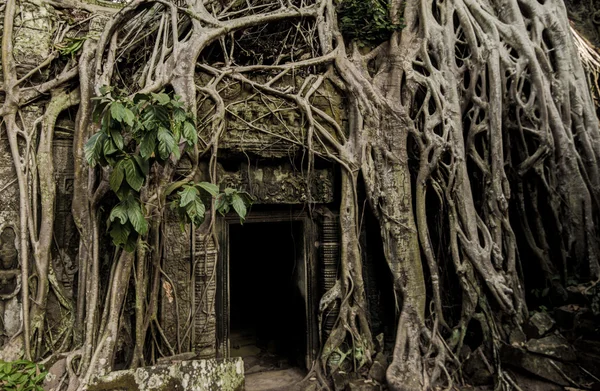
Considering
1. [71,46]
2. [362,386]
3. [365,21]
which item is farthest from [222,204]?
[365,21]

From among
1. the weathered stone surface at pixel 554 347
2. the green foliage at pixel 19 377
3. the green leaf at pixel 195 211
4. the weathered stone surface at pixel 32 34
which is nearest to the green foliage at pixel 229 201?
the green leaf at pixel 195 211

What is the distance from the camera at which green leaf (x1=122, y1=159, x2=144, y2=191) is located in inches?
95.7

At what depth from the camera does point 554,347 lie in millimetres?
3172

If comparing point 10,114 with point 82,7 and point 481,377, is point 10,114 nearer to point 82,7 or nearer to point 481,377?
point 82,7

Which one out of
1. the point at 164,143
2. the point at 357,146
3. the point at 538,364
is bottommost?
the point at 538,364

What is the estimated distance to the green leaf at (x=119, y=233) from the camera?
2469 millimetres

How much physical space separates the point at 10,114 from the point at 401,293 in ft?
12.6

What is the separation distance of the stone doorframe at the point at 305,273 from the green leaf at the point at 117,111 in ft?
4.98

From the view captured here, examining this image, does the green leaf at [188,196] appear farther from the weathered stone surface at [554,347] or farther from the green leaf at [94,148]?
the weathered stone surface at [554,347]

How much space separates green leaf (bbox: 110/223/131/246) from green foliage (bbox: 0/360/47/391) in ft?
3.46

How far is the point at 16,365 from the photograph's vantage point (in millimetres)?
2645

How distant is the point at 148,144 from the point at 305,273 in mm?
2141

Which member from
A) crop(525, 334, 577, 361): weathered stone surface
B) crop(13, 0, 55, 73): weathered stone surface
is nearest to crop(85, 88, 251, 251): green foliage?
crop(13, 0, 55, 73): weathered stone surface

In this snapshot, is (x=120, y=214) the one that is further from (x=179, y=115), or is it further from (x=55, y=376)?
(x=55, y=376)
